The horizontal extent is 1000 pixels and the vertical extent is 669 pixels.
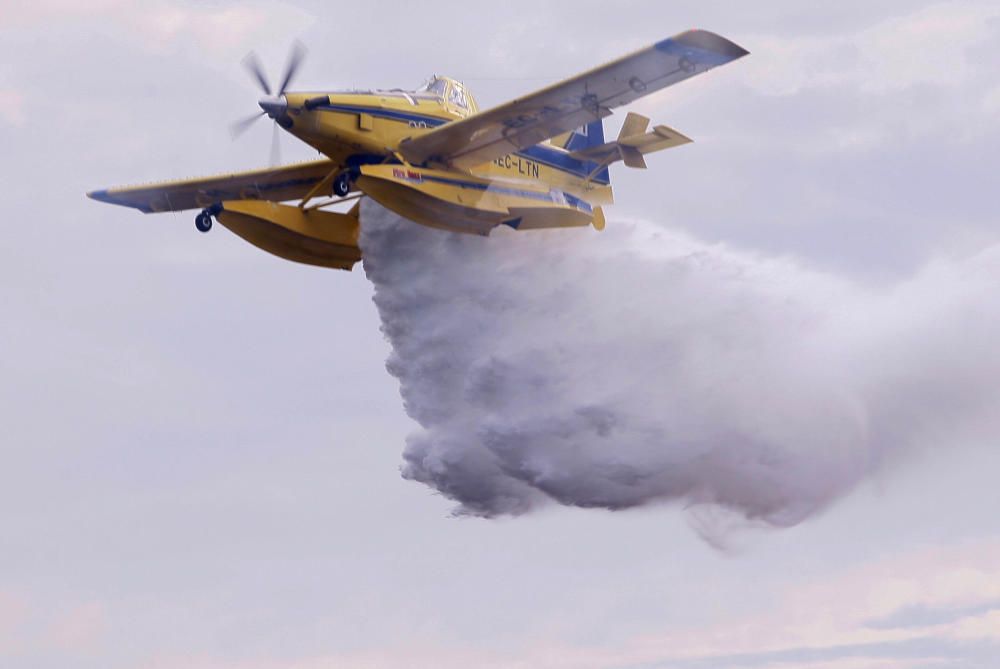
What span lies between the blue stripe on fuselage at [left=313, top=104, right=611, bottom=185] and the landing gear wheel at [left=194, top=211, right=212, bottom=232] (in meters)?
3.61

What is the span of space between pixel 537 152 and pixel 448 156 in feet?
10.1

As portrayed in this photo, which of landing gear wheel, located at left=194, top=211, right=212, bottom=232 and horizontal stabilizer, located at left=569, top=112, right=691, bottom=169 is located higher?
horizontal stabilizer, located at left=569, top=112, right=691, bottom=169

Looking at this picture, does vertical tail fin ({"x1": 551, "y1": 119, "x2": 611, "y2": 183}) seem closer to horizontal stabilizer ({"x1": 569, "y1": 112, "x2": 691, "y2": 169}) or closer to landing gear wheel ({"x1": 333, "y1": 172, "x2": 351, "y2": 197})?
horizontal stabilizer ({"x1": 569, "y1": 112, "x2": 691, "y2": 169})

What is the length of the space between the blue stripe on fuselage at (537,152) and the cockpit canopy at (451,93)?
2.24 ft

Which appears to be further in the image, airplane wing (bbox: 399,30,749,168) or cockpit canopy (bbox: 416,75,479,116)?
cockpit canopy (bbox: 416,75,479,116)

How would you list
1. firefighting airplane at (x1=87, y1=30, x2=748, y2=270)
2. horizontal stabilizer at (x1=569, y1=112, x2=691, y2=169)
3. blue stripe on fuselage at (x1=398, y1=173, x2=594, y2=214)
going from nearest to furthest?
firefighting airplane at (x1=87, y1=30, x2=748, y2=270), blue stripe on fuselage at (x1=398, y1=173, x2=594, y2=214), horizontal stabilizer at (x1=569, y1=112, x2=691, y2=169)

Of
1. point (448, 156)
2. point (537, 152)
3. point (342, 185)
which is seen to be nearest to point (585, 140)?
point (537, 152)

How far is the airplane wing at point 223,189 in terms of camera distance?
41.2 metres

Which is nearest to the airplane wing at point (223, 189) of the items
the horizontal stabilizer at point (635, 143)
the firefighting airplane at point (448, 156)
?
the firefighting airplane at point (448, 156)

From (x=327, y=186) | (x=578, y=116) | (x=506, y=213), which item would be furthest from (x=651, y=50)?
(x=327, y=186)

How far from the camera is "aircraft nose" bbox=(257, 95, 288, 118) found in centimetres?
3612

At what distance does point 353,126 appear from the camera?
3697 cm

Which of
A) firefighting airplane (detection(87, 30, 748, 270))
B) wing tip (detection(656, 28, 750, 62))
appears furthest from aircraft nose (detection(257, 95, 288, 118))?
wing tip (detection(656, 28, 750, 62))

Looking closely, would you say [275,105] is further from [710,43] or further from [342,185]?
[710,43]
